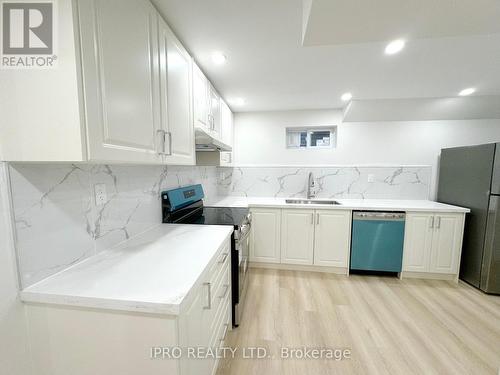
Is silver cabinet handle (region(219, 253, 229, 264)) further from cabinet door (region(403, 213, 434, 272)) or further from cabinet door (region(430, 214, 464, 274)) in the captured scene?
cabinet door (region(430, 214, 464, 274))

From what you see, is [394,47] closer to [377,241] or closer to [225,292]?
[377,241]

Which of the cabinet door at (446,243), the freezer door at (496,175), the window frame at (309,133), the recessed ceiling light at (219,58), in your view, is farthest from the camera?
the window frame at (309,133)

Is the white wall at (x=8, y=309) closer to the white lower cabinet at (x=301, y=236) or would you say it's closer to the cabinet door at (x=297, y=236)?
the white lower cabinet at (x=301, y=236)

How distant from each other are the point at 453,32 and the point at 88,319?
6.79ft

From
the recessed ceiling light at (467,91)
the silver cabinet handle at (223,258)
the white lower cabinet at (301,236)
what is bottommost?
the white lower cabinet at (301,236)

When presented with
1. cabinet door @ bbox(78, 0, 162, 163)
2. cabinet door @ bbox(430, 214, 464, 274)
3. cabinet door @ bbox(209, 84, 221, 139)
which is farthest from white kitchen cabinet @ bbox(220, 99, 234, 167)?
cabinet door @ bbox(430, 214, 464, 274)

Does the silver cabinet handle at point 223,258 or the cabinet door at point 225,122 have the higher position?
the cabinet door at point 225,122

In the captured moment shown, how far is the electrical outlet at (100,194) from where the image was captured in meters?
1.13

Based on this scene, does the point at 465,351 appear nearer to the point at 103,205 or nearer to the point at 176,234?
the point at 176,234

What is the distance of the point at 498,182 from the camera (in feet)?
6.93

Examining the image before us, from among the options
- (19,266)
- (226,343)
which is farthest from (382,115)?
(19,266)

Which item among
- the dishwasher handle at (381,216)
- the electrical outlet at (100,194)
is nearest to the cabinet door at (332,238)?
the dishwasher handle at (381,216)

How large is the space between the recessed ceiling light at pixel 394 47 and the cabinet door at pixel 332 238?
1.66m

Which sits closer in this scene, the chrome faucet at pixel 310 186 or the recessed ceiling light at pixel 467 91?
the recessed ceiling light at pixel 467 91
